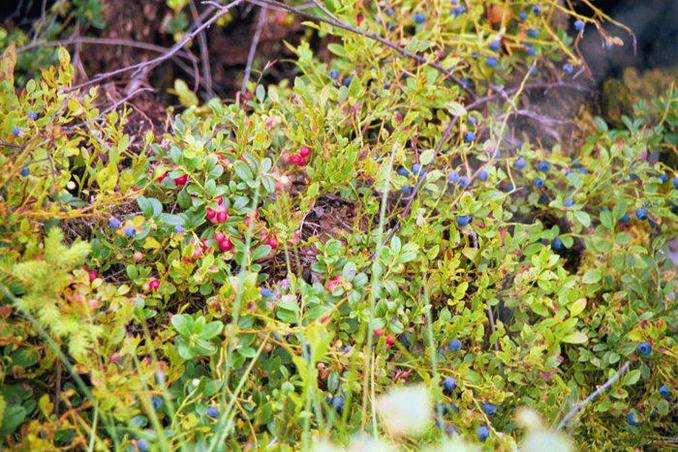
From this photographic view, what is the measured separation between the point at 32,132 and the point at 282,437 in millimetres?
966

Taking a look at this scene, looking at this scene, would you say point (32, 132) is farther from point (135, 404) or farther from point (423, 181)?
point (423, 181)

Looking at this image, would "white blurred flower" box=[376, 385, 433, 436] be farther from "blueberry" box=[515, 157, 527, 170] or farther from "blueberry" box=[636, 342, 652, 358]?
"blueberry" box=[515, 157, 527, 170]

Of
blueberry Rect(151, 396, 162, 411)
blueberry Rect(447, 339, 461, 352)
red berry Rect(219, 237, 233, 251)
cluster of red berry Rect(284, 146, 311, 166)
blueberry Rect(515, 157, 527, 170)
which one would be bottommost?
blueberry Rect(447, 339, 461, 352)

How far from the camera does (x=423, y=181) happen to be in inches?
71.0

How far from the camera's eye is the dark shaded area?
230cm

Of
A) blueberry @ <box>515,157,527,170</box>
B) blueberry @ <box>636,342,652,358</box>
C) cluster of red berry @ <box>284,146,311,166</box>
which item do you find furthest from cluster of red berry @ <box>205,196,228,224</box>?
blueberry @ <box>636,342,652,358</box>

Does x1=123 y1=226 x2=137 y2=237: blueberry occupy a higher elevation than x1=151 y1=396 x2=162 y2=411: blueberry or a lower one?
higher

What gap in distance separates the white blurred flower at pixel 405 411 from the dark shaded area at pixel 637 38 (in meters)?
1.56

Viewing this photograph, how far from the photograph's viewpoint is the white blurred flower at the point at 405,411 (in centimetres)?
120

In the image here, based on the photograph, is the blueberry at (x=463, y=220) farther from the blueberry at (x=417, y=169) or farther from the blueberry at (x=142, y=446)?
the blueberry at (x=142, y=446)

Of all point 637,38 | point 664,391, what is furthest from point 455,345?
point 637,38

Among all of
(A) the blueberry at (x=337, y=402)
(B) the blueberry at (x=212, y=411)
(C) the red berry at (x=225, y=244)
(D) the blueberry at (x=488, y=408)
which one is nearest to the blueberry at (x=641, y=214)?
(D) the blueberry at (x=488, y=408)

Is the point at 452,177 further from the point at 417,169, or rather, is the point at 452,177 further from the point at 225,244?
the point at 225,244

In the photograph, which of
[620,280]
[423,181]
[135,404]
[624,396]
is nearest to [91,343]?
[135,404]
